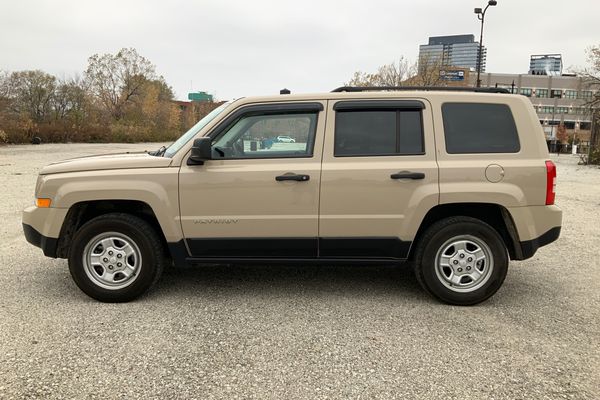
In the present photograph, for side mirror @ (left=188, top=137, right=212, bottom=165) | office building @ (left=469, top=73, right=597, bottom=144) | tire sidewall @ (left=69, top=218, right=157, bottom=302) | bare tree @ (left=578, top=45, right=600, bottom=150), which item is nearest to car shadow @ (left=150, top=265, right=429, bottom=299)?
tire sidewall @ (left=69, top=218, right=157, bottom=302)

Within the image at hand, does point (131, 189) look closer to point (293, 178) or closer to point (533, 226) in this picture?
point (293, 178)

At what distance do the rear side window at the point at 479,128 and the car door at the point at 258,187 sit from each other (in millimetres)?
1191

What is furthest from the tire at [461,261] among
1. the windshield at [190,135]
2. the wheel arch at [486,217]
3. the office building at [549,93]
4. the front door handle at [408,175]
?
the office building at [549,93]

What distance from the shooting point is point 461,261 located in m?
4.12

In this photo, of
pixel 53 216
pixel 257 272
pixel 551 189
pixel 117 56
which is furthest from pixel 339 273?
pixel 117 56

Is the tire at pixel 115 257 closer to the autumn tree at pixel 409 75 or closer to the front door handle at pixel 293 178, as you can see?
the front door handle at pixel 293 178

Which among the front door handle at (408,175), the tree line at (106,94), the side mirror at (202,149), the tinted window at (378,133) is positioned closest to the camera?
the side mirror at (202,149)

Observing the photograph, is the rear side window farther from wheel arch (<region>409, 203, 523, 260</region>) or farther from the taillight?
wheel arch (<region>409, 203, 523, 260</region>)

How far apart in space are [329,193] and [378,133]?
0.73 m

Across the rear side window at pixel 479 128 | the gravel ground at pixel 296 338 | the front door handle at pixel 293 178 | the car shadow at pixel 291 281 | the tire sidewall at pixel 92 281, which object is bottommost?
the gravel ground at pixel 296 338

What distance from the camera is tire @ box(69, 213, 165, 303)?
13.4 ft

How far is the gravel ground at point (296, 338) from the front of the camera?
9.30ft

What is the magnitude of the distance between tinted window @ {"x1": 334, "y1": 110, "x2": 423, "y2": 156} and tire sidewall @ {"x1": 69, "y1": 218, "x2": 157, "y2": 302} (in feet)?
6.49

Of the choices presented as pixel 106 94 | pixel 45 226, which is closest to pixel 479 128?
pixel 45 226
